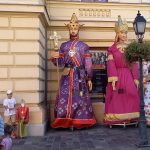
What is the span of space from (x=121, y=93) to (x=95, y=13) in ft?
9.34

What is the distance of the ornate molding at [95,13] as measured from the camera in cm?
1211

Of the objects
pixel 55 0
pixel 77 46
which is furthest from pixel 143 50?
pixel 55 0

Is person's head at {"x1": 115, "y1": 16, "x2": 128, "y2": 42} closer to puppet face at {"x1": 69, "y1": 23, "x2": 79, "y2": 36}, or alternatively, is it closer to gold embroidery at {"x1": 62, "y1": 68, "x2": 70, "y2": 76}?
puppet face at {"x1": 69, "y1": 23, "x2": 79, "y2": 36}

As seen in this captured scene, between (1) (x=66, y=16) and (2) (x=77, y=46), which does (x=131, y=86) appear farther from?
(1) (x=66, y=16)

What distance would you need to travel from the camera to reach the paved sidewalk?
839 cm

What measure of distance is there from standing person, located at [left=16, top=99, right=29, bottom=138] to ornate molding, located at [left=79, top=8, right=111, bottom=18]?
3995 mm

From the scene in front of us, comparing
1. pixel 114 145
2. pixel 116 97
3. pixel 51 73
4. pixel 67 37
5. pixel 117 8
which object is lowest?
pixel 114 145

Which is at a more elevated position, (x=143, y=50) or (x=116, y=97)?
(x=143, y=50)

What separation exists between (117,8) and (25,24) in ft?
11.8

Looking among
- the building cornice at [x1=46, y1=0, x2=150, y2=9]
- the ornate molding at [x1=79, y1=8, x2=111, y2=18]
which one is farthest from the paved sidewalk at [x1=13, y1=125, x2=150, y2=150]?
the building cornice at [x1=46, y1=0, x2=150, y2=9]

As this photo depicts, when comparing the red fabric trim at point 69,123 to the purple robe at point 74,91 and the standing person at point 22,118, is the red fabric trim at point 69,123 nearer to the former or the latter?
the purple robe at point 74,91

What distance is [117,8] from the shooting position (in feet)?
40.1

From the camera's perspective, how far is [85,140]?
9.19 m

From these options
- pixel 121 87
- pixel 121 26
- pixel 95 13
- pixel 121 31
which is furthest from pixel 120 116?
pixel 95 13
